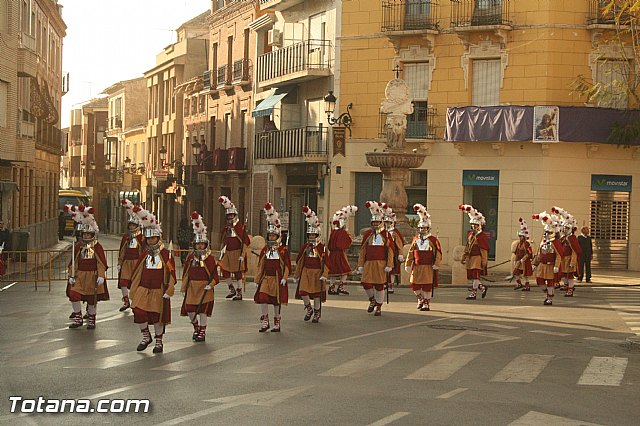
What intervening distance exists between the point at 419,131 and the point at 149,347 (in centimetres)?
2307

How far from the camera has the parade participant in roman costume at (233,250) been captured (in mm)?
24844

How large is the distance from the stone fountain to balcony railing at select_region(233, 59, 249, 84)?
21.2 m

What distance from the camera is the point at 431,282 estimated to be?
22656 mm

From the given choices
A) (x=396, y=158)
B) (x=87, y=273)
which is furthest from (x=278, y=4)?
(x=87, y=273)

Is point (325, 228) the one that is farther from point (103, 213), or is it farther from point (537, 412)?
point (103, 213)

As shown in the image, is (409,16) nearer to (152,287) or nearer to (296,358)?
(152,287)

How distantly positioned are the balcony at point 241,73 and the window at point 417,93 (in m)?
14.9

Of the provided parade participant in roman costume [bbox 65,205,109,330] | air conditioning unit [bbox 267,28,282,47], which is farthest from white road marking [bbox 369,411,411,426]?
air conditioning unit [bbox 267,28,282,47]

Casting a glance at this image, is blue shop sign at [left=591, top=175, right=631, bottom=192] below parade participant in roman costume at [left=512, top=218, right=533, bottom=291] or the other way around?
the other way around

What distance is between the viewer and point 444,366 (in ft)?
48.2

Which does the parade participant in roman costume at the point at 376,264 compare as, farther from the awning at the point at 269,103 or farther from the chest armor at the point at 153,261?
Result: the awning at the point at 269,103

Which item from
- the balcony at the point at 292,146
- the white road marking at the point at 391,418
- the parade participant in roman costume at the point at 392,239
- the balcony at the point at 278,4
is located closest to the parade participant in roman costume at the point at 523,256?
the parade participant in roman costume at the point at 392,239

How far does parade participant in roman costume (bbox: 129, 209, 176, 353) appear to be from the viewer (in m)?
16.1

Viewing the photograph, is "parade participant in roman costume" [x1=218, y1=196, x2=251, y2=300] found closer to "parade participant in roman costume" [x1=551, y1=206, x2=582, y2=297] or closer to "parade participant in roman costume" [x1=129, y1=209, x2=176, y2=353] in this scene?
"parade participant in roman costume" [x1=551, y1=206, x2=582, y2=297]
